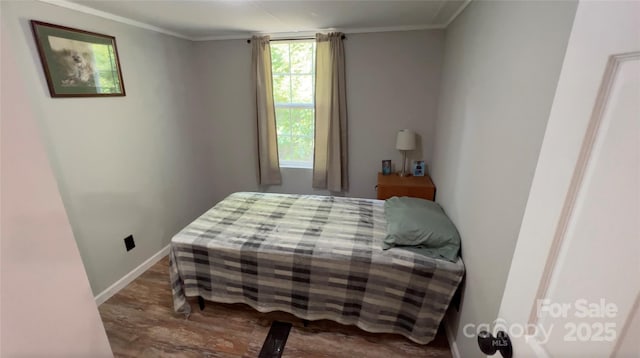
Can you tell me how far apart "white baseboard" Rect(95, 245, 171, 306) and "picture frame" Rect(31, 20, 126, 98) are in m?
1.50

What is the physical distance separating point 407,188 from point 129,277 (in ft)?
8.63

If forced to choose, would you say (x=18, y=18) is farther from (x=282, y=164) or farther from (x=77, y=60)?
(x=282, y=164)

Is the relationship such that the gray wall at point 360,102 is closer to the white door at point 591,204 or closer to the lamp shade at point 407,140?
the lamp shade at point 407,140

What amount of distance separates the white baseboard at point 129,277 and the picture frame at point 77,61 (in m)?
1.50

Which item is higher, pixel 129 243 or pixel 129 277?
pixel 129 243

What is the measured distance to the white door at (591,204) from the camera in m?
0.41

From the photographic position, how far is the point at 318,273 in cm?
177

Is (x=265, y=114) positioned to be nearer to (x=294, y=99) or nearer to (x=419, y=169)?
(x=294, y=99)

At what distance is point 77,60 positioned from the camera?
1.88 metres

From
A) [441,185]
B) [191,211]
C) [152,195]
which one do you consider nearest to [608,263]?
[441,185]

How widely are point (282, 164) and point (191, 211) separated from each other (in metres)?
1.20

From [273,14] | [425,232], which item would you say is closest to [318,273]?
[425,232]

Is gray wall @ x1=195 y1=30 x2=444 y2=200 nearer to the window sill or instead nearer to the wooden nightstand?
the window sill

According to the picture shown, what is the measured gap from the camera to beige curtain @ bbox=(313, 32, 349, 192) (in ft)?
9.19
